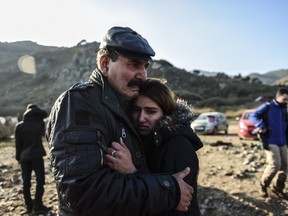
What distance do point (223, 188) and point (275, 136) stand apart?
1.73 metres

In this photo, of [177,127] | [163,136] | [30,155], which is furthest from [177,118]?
[30,155]

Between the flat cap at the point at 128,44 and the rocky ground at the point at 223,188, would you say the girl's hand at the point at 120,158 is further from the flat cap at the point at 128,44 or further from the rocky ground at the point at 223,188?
the rocky ground at the point at 223,188

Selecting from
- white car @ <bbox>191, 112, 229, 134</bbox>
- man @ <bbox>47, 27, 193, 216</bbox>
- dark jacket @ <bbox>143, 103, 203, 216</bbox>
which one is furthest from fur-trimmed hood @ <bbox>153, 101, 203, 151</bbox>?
white car @ <bbox>191, 112, 229, 134</bbox>

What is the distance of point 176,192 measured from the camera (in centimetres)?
191

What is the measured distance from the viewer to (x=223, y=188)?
24.3ft

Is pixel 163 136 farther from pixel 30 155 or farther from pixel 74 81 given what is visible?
pixel 74 81

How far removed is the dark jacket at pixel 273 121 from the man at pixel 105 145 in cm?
506

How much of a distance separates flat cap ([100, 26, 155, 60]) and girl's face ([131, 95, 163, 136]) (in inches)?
17.7

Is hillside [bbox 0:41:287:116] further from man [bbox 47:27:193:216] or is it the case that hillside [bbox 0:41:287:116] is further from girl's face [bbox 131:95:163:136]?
man [bbox 47:27:193:216]

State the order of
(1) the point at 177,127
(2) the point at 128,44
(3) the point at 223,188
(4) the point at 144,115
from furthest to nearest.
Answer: (3) the point at 223,188, (4) the point at 144,115, (1) the point at 177,127, (2) the point at 128,44

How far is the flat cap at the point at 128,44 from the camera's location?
6.48 ft

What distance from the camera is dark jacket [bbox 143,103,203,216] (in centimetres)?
211

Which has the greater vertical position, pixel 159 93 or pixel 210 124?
pixel 159 93

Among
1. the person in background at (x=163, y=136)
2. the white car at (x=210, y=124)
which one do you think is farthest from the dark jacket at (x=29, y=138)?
the white car at (x=210, y=124)
